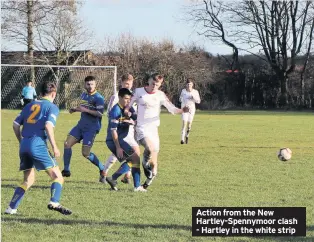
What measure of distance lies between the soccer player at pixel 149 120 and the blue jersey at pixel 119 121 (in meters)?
0.12

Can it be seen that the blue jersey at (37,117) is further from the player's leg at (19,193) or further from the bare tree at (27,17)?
the bare tree at (27,17)

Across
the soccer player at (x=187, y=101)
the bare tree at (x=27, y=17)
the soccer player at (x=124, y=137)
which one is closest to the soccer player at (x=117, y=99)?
the soccer player at (x=124, y=137)

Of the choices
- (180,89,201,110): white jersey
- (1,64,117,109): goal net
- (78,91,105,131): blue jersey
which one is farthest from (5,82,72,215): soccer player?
(1,64,117,109): goal net

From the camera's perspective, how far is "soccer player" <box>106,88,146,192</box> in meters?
9.17

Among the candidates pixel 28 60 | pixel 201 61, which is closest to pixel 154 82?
pixel 28 60

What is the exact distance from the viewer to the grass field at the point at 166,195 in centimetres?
659

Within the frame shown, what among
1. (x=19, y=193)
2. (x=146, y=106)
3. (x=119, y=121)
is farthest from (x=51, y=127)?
(x=146, y=106)

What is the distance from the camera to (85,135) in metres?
10.4

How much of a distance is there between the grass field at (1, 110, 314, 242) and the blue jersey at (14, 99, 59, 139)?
1.04 m

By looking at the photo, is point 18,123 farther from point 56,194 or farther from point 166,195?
point 166,195

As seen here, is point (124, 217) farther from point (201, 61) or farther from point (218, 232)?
point (201, 61)

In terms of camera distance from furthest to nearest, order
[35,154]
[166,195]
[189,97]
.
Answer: [189,97]
[166,195]
[35,154]

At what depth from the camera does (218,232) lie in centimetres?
637

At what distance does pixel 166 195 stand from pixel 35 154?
2369mm
